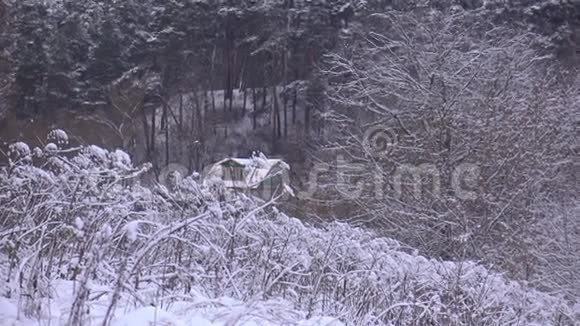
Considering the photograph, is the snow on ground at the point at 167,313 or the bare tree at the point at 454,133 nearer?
the snow on ground at the point at 167,313

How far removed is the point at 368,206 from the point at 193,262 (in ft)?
23.9

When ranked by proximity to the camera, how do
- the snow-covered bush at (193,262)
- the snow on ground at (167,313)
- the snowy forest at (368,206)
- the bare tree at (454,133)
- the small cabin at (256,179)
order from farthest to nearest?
the bare tree at (454,133) < the small cabin at (256,179) < the snowy forest at (368,206) < the snow-covered bush at (193,262) < the snow on ground at (167,313)

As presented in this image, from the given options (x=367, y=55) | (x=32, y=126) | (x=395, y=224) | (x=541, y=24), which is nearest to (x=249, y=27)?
(x=32, y=126)

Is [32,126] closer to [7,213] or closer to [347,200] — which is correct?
[347,200]

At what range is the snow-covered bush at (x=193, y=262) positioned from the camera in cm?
323

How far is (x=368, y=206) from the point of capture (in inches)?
448

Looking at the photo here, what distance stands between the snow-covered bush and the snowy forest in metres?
0.02

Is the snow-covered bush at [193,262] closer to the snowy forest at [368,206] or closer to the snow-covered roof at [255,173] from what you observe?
the snowy forest at [368,206]

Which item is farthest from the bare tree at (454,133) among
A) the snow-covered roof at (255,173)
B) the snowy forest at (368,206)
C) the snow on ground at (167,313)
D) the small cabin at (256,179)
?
the snow on ground at (167,313)

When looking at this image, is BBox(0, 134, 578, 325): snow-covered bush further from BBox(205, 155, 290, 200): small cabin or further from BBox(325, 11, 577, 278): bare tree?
BBox(325, 11, 577, 278): bare tree

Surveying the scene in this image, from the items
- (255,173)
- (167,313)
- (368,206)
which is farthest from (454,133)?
(167,313)

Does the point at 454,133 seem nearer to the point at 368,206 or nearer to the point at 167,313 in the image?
the point at 368,206

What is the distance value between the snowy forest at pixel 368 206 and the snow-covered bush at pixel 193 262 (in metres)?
0.02

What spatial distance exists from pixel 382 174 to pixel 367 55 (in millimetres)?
2718
